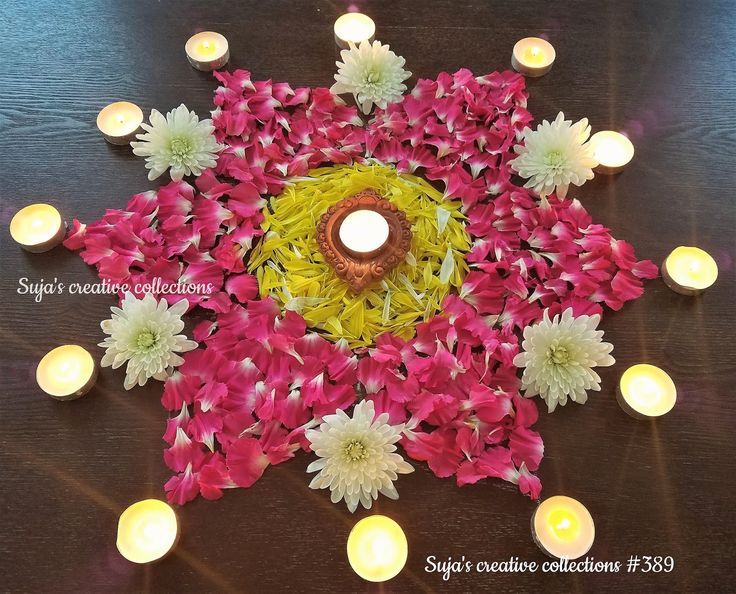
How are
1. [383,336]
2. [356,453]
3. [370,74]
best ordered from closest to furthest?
1. [356,453]
2. [383,336]
3. [370,74]

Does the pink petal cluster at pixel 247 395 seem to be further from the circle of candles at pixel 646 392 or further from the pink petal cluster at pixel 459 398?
the circle of candles at pixel 646 392

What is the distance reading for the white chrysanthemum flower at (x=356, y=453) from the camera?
2.22 ft

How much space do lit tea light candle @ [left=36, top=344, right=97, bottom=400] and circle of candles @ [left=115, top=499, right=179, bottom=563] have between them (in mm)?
180

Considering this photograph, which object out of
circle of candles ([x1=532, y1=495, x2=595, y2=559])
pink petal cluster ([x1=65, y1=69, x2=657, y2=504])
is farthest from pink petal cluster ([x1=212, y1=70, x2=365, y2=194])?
circle of candles ([x1=532, y1=495, x2=595, y2=559])

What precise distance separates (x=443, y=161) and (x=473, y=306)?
0.26 metres

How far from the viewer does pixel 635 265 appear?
2.77 feet

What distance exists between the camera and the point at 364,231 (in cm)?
81

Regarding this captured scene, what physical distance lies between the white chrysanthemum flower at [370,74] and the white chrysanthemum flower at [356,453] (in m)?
0.53

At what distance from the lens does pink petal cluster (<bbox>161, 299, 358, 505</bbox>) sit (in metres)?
0.72

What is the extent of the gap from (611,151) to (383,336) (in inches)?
19.9

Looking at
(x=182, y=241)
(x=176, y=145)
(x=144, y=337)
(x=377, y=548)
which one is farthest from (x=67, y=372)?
(x=377, y=548)

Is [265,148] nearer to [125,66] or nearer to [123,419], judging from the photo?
[125,66]

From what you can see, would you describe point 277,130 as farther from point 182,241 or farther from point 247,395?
point 247,395

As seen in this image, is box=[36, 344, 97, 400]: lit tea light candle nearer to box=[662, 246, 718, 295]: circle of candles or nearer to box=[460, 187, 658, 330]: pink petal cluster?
box=[460, 187, 658, 330]: pink petal cluster
